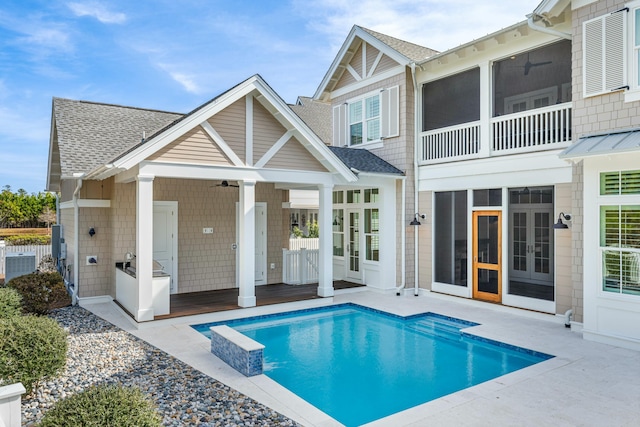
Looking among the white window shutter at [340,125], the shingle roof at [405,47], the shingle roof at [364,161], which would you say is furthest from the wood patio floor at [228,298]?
the shingle roof at [405,47]

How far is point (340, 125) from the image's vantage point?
14.9 m

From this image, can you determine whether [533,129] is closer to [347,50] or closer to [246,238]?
[347,50]

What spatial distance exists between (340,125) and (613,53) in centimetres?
858

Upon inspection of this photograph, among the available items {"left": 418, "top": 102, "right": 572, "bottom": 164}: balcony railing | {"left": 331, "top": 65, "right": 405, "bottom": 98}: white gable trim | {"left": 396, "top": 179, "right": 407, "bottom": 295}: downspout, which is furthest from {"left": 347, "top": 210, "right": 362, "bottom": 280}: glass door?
{"left": 331, "top": 65, "right": 405, "bottom": 98}: white gable trim

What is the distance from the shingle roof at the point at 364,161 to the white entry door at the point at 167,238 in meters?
4.90

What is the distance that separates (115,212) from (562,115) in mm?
10690

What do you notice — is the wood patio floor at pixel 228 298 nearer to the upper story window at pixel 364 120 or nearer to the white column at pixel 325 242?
the white column at pixel 325 242

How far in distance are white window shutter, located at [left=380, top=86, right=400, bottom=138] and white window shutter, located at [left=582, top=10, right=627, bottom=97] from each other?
5.25m

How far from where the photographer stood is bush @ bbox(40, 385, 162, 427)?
331 cm

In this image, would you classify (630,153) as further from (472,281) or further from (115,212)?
(115,212)

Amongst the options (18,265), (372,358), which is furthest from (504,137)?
(18,265)

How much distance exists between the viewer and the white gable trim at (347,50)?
12227 mm

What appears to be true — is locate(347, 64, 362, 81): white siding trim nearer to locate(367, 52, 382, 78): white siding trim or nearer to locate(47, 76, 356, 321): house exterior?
locate(367, 52, 382, 78): white siding trim

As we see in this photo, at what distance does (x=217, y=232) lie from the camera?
41.0 feet
